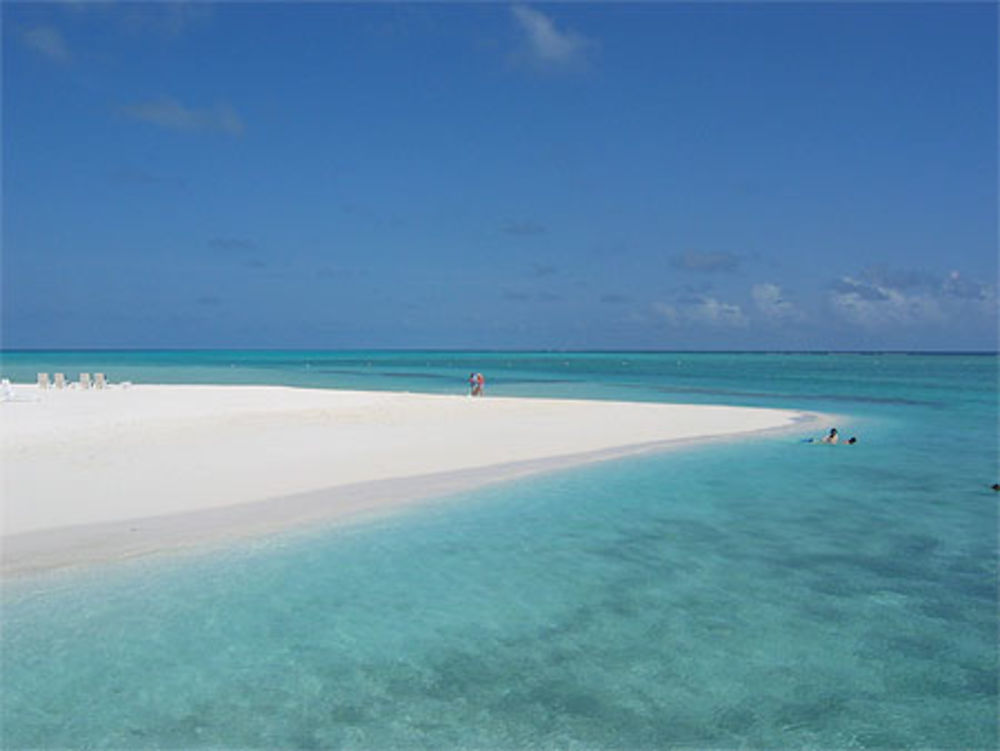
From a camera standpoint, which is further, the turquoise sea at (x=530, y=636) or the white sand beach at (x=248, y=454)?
the white sand beach at (x=248, y=454)

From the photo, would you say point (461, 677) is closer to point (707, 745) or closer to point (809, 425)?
point (707, 745)

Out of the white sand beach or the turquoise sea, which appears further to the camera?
the white sand beach

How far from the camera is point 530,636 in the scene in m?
8.45

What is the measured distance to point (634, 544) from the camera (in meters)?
12.4

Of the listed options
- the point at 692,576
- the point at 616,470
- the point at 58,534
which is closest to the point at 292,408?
the point at 616,470

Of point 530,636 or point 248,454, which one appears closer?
point 530,636

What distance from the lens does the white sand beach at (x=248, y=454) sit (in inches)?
484

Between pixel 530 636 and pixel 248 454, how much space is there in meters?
12.3

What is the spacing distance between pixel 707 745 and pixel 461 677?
255 cm

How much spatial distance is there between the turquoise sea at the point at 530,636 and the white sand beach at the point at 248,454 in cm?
154

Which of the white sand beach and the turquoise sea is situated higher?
the white sand beach

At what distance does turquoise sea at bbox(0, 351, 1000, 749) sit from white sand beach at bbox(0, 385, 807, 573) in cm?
154

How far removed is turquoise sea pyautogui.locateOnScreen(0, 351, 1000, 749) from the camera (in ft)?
21.5

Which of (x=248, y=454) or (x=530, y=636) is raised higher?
(x=248, y=454)
